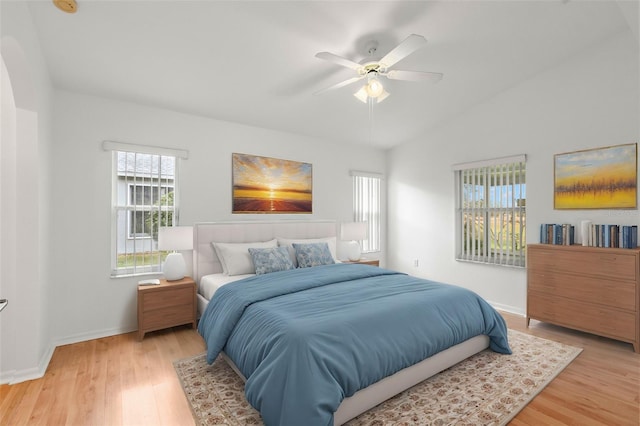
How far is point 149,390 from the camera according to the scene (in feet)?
7.54

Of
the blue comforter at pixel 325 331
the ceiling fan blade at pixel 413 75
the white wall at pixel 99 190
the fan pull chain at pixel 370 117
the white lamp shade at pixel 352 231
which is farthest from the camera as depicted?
the white lamp shade at pixel 352 231

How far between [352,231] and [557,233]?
2.53m

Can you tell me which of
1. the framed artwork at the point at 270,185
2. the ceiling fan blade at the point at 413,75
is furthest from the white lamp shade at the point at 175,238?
the ceiling fan blade at the point at 413,75

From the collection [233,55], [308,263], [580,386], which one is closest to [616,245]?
[580,386]

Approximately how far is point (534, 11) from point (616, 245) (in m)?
2.39

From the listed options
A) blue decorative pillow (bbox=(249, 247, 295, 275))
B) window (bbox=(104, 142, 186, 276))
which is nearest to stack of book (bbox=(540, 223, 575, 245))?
blue decorative pillow (bbox=(249, 247, 295, 275))

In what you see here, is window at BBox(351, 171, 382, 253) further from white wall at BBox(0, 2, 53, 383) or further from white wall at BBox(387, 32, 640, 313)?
white wall at BBox(0, 2, 53, 383)

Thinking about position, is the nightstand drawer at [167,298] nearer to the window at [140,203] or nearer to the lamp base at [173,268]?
the lamp base at [173,268]

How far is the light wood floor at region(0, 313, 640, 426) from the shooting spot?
198cm

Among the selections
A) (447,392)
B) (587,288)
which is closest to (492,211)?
(587,288)

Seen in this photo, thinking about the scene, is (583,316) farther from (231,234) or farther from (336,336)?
(231,234)

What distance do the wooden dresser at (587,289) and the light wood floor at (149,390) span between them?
0.23m

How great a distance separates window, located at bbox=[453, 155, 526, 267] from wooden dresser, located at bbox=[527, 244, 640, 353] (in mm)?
539

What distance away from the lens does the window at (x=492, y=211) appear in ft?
13.4
